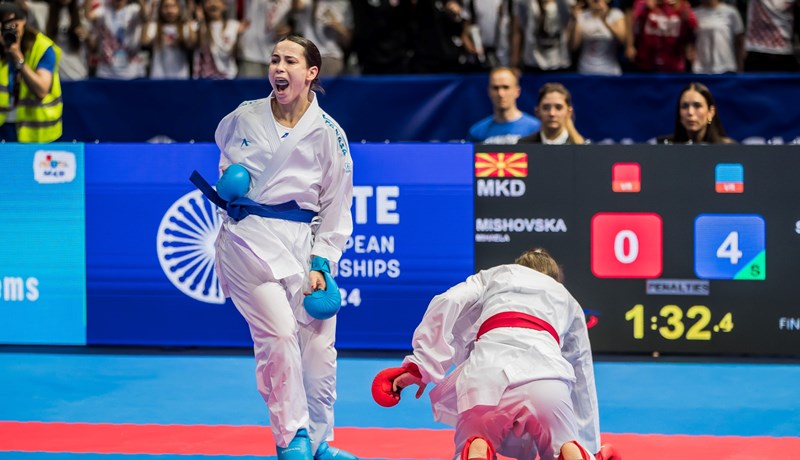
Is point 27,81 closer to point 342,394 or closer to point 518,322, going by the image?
point 342,394

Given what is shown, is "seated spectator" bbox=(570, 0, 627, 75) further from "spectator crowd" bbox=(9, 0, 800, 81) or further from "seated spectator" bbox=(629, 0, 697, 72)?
"seated spectator" bbox=(629, 0, 697, 72)

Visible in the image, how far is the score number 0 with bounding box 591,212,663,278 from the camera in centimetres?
759

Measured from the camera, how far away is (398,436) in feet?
19.1

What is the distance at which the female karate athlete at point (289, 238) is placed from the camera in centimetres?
491

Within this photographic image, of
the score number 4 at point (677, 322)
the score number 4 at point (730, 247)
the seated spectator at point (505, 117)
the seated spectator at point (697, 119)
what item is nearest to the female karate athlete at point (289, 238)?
the score number 4 at point (677, 322)

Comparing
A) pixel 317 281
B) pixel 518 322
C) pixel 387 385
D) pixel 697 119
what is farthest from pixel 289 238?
pixel 697 119

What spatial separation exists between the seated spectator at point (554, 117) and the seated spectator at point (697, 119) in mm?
684

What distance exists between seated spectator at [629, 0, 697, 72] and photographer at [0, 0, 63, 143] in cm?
501

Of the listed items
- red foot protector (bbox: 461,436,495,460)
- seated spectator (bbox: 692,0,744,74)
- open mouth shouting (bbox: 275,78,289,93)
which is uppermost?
seated spectator (bbox: 692,0,744,74)

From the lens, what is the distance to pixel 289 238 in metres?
5.02

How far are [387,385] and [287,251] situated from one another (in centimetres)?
77

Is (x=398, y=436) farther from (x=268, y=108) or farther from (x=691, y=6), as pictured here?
(x=691, y=6)

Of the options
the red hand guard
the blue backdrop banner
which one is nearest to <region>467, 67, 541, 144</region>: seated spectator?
the blue backdrop banner

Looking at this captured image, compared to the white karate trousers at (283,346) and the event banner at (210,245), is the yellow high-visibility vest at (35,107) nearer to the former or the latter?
the event banner at (210,245)
